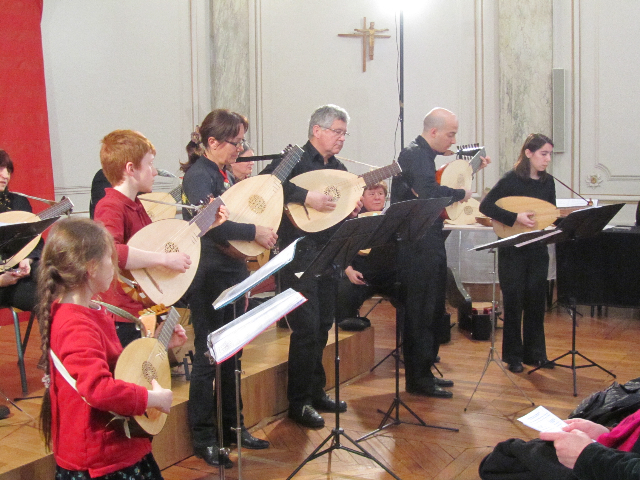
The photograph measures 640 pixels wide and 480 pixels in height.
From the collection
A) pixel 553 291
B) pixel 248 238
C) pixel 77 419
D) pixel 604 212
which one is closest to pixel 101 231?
pixel 77 419

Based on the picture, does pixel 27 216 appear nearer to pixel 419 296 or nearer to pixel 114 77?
pixel 419 296

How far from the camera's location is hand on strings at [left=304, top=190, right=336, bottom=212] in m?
3.66

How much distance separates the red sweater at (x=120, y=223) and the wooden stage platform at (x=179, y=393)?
A: 72 centimetres

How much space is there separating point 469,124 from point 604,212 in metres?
3.45

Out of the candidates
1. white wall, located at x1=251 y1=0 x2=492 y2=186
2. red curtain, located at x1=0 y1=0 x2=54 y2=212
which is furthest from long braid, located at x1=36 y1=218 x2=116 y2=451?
white wall, located at x1=251 y1=0 x2=492 y2=186

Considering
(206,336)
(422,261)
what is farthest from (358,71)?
(206,336)

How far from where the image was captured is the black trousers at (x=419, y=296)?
13.6ft

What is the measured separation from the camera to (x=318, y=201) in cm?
366

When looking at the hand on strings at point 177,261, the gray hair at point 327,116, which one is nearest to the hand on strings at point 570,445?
the hand on strings at point 177,261

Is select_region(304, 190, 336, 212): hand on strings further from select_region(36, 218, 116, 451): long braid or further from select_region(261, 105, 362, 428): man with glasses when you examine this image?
select_region(36, 218, 116, 451): long braid

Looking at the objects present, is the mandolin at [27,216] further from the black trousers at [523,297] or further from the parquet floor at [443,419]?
the black trousers at [523,297]

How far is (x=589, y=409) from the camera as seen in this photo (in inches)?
88.7

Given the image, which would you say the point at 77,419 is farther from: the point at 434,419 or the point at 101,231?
the point at 434,419

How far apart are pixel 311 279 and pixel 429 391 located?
116 cm
